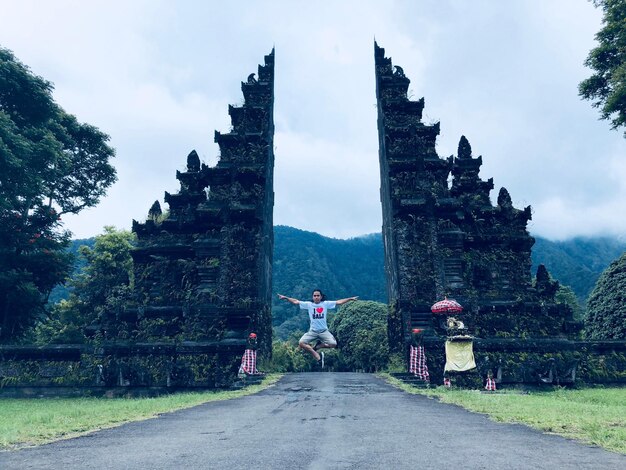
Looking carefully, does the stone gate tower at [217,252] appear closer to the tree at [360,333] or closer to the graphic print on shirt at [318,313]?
the graphic print on shirt at [318,313]

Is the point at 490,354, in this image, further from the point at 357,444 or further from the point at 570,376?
the point at 357,444

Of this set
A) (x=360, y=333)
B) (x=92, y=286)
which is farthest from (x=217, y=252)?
(x=360, y=333)

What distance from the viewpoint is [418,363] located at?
14695 mm

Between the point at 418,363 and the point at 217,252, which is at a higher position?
the point at 217,252

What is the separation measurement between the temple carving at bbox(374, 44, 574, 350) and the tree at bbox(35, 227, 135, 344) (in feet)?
61.7

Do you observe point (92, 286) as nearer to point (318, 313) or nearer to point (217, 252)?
point (217, 252)

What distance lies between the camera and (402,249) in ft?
65.7

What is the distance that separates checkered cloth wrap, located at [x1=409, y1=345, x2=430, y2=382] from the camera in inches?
559

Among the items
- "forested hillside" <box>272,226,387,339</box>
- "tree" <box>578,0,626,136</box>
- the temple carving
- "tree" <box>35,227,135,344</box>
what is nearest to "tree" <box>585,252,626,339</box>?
the temple carving

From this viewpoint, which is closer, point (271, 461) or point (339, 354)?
point (271, 461)

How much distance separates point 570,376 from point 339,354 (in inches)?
1041

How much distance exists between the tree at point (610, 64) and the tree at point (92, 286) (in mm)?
29849

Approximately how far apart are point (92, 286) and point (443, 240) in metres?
27.9

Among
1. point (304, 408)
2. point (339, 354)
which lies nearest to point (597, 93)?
point (304, 408)
